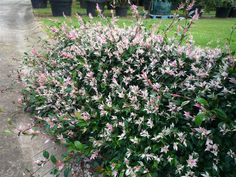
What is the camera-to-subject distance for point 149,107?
2.42 meters

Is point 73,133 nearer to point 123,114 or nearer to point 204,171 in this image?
point 123,114

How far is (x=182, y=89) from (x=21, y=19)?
11.5 metres

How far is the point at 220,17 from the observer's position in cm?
1645

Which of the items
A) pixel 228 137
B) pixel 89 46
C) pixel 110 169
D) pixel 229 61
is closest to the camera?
pixel 228 137

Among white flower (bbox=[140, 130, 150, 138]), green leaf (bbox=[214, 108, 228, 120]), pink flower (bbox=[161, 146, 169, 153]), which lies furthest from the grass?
green leaf (bbox=[214, 108, 228, 120])

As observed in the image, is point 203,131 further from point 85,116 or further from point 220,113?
point 85,116

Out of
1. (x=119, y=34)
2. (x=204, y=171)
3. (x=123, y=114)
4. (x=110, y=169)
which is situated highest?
(x=119, y=34)

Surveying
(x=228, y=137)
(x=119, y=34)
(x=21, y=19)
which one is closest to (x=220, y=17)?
(x=21, y=19)

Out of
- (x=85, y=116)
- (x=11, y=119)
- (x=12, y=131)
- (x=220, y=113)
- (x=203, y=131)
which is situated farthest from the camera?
(x=11, y=119)

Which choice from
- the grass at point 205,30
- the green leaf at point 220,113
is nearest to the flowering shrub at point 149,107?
the green leaf at point 220,113

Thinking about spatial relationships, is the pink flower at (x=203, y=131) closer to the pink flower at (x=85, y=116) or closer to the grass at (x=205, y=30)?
the pink flower at (x=85, y=116)

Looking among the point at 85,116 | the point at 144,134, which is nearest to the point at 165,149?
the point at 144,134

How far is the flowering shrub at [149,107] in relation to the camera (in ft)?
7.11

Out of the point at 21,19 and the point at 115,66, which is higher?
the point at 115,66
